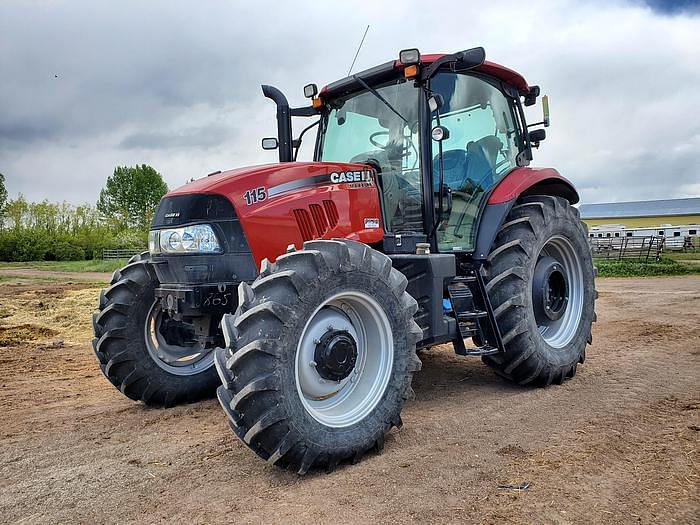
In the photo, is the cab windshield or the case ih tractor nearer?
the case ih tractor

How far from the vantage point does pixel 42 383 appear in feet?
18.8

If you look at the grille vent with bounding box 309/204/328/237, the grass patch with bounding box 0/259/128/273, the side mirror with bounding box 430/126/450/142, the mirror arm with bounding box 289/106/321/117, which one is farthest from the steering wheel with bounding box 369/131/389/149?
the grass patch with bounding box 0/259/128/273

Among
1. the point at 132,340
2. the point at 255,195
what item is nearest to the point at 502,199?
the point at 255,195

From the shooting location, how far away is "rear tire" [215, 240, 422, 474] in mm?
3051

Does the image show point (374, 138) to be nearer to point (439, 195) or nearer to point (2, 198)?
point (439, 195)

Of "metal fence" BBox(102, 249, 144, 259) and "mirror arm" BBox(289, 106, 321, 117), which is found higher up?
"mirror arm" BBox(289, 106, 321, 117)

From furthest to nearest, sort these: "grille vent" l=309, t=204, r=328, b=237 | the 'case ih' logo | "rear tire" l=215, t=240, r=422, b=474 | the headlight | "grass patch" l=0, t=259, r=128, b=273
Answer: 1. "grass patch" l=0, t=259, r=128, b=273
2. the 'case ih' logo
3. "grille vent" l=309, t=204, r=328, b=237
4. the headlight
5. "rear tire" l=215, t=240, r=422, b=474

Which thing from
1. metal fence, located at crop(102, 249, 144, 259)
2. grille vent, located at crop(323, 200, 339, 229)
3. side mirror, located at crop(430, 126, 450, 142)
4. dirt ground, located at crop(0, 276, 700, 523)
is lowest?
dirt ground, located at crop(0, 276, 700, 523)

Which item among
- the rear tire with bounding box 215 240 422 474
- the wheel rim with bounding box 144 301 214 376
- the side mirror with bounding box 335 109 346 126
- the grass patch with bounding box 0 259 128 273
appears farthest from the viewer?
the grass patch with bounding box 0 259 128 273

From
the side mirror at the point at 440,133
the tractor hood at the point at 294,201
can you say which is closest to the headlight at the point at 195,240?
the tractor hood at the point at 294,201

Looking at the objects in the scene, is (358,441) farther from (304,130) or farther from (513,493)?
(304,130)

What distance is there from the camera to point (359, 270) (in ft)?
11.6

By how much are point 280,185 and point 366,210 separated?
2.65 feet

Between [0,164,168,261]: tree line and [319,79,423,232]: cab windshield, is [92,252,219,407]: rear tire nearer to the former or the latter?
[319,79,423,232]: cab windshield
